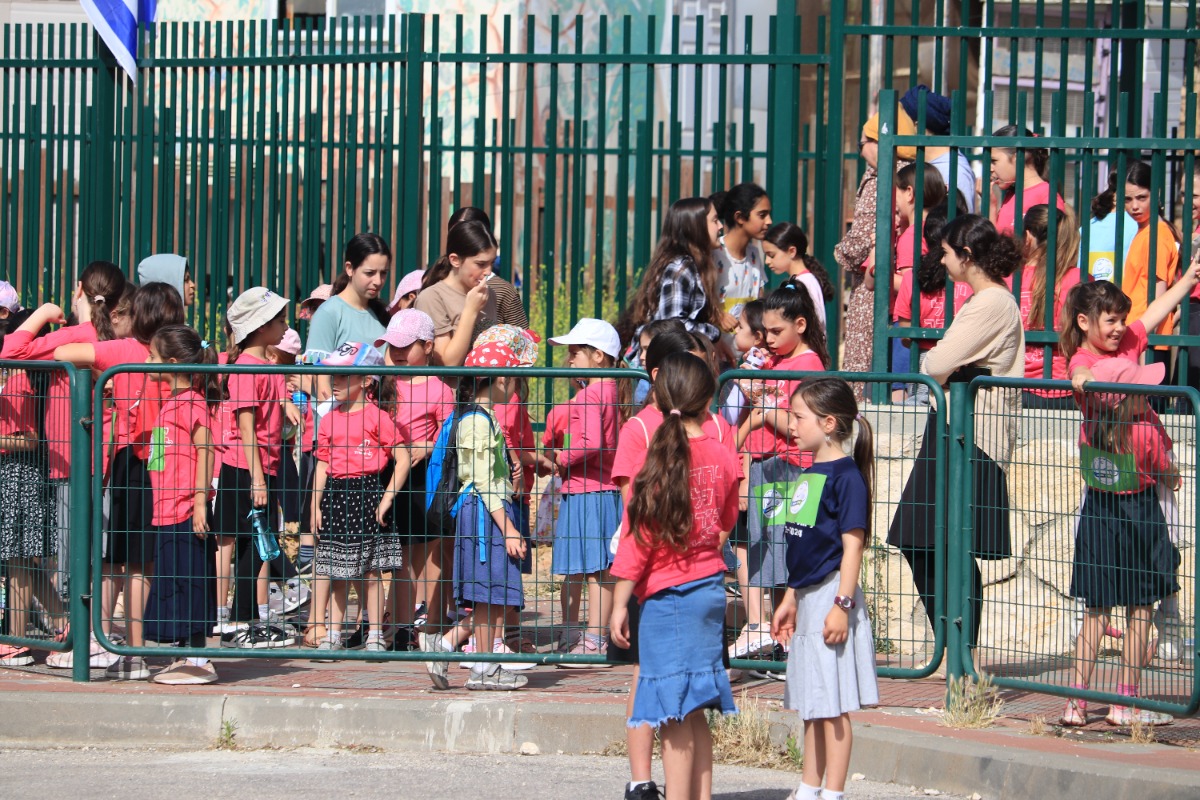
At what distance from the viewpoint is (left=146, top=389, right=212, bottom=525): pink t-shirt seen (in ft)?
22.2

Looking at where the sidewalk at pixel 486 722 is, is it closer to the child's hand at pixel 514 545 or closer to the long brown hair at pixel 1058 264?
the child's hand at pixel 514 545

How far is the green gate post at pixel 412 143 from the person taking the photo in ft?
32.1

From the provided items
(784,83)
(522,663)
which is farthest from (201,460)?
(784,83)

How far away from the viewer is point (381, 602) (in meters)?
6.95

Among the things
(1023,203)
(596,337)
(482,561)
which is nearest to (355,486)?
(482,561)

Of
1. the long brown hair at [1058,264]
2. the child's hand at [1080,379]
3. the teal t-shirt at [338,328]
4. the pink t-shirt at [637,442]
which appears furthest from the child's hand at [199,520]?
the long brown hair at [1058,264]

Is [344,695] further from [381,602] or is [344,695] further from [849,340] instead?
[849,340]

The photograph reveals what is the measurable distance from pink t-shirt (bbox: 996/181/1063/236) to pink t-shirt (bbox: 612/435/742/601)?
339cm

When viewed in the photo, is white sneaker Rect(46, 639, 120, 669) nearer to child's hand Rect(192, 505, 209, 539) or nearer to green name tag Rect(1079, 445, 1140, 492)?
child's hand Rect(192, 505, 209, 539)

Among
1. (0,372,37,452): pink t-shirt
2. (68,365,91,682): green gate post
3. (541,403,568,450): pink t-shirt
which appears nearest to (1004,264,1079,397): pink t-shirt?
(541,403,568,450): pink t-shirt

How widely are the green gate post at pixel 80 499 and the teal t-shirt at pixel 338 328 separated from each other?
1685 mm

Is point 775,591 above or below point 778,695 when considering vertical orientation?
above

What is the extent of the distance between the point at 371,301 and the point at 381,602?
2.17 m

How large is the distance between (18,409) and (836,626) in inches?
155
